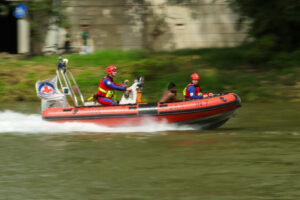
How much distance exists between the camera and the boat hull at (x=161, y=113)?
11.9m

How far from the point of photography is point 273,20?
748 inches

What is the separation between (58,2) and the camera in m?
22.2

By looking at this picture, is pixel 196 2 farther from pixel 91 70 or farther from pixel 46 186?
pixel 46 186

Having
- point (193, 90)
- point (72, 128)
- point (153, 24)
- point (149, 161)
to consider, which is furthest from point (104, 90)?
point (153, 24)

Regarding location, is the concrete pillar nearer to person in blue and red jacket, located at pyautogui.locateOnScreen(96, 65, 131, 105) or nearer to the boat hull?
person in blue and red jacket, located at pyautogui.locateOnScreen(96, 65, 131, 105)

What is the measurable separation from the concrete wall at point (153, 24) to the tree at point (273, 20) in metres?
3.50

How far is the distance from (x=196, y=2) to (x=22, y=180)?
16411 millimetres

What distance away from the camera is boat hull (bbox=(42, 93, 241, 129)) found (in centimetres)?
1188

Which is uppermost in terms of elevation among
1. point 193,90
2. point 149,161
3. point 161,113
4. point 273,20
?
point 273,20

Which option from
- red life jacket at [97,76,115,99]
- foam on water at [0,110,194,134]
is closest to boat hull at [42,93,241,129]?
foam on water at [0,110,194,134]

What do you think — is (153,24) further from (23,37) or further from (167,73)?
(23,37)

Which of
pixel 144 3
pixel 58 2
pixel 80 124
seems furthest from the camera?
pixel 144 3

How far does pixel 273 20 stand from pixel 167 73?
12.0 feet

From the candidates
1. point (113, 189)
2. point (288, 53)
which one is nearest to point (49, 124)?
point (113, 189)
